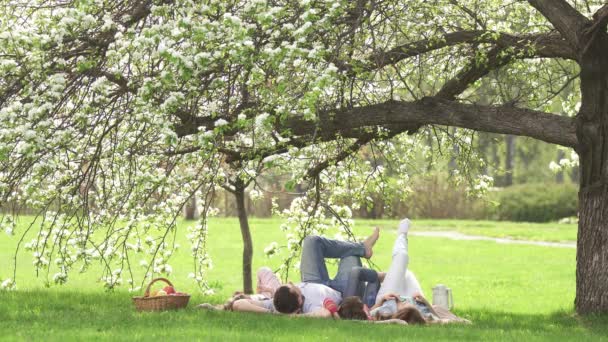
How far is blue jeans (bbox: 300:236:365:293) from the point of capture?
9.48 metres

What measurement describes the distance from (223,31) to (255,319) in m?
2.60

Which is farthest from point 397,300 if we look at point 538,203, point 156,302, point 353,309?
point 538,203

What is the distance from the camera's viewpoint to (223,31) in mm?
7703

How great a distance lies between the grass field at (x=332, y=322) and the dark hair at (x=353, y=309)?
390mm

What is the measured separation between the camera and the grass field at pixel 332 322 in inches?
303

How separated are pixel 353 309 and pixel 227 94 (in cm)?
225

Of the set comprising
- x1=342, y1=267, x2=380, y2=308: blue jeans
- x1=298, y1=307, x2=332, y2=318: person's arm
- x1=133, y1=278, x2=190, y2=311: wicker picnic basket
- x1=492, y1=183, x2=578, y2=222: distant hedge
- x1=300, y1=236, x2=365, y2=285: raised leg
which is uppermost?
x1=492, y1=183, x2=578, y2=222: distant hedge

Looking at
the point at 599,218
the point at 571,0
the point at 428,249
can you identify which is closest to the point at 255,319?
the point at 599,218

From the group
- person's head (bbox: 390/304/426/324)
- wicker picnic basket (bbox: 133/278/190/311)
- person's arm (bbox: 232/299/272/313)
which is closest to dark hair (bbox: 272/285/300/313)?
person's arm (bbox: 232/299/272/313)

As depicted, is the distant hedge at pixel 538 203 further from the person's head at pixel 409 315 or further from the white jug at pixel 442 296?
the person's head at pixel 409 315

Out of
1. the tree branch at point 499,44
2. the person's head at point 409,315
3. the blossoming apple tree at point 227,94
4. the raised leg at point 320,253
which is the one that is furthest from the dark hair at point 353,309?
the tree branch at point 499,44

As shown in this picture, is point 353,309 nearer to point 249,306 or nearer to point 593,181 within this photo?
point 249,306

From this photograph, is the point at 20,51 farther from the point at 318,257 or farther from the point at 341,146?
the point at 341,146

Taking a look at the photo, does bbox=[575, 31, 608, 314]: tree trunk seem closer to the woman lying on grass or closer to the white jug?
the white jug
